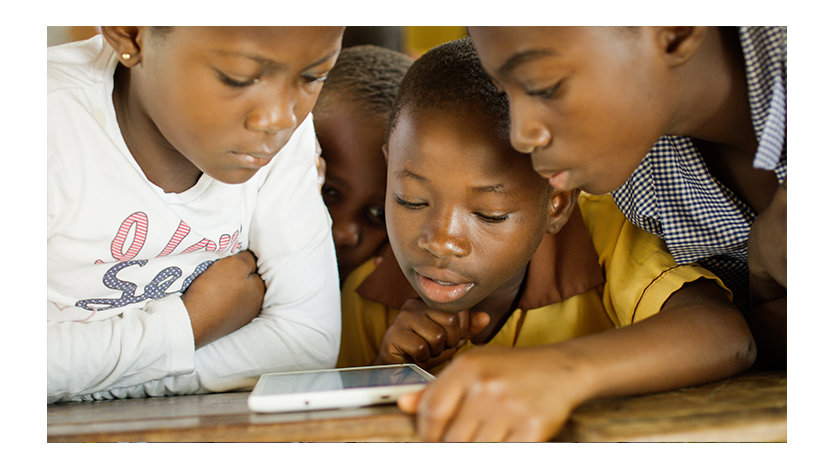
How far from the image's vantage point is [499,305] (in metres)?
0.88

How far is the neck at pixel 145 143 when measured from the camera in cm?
65

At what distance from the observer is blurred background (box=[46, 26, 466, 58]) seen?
71 cm

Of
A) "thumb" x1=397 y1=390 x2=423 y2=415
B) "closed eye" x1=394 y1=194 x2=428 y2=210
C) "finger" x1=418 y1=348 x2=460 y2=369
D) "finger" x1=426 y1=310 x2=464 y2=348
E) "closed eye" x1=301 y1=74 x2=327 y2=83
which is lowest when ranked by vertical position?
"finger" x1=418 y1=348 x2=460 y2=369

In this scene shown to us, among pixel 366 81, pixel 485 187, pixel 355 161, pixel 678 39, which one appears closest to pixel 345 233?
pixel 355 161

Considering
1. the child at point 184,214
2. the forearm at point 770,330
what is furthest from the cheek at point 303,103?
the forearm at point 770,330

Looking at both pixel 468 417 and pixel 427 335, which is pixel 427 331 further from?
pixel 468 417

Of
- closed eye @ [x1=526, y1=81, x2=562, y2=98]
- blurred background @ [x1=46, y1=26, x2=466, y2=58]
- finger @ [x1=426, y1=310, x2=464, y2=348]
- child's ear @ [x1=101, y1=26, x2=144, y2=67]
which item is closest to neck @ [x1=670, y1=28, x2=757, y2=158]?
closed eye @ [x1=526, y1=81, x2=562, y2=98]

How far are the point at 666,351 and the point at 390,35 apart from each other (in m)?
0.88

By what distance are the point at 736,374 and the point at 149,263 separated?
0.53 m

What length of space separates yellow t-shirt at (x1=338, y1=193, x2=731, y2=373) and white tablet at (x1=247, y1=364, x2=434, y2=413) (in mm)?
247

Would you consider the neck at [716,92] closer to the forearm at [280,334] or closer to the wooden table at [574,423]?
the wooden table at [574,423]

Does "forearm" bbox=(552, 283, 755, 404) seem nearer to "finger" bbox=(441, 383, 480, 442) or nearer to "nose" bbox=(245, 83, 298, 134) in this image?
"finger" bbox=(441, 383, 480, 442)

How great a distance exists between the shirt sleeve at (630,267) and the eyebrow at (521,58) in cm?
26
